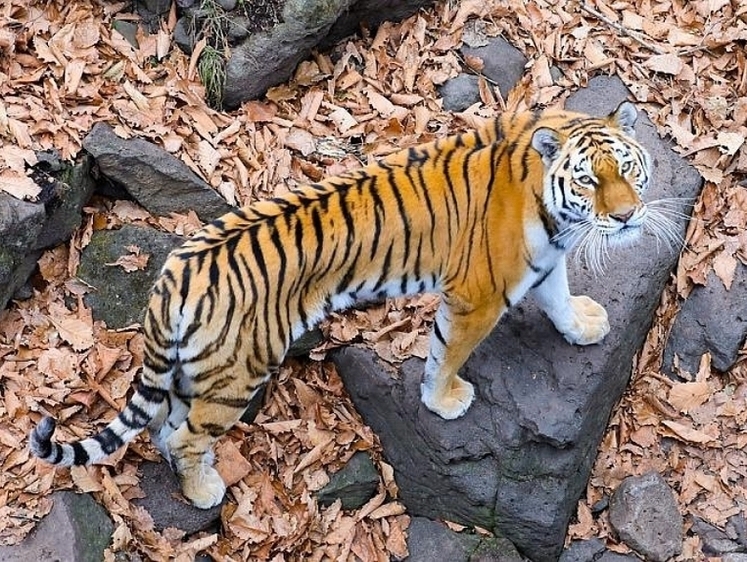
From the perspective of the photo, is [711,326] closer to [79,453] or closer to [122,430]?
[122,430]

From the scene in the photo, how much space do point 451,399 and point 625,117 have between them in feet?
4.90

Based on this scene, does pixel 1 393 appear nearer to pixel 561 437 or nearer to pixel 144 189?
pixel 144 189

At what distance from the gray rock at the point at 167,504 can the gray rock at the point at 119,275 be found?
0.78 m

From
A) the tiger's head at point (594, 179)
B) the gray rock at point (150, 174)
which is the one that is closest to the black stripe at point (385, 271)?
the tiger's head at point (594, 179)

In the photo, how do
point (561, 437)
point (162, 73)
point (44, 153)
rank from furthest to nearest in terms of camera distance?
1. point (162, 73)
2. point (44, 153)
3. point (561, 437)

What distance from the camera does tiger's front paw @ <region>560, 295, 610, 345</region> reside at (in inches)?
175

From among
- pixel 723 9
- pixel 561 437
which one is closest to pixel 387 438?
pixel 561 437

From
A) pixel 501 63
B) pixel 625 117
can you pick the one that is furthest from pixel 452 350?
pixel 501 63

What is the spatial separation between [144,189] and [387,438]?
1770 millimetres

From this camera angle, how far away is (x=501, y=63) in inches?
235

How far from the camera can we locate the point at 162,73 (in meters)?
5.42

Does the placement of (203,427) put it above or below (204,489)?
above

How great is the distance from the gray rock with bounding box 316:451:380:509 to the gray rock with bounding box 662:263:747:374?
1718 mm

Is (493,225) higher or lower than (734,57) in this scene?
higher
